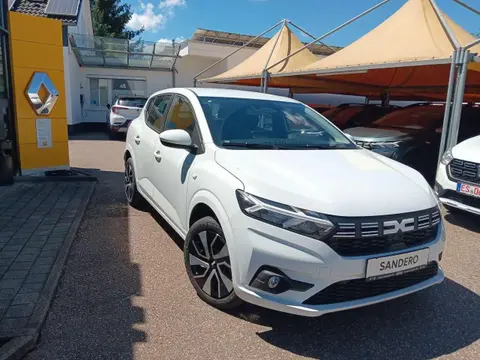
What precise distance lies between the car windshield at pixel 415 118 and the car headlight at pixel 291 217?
6.33 m

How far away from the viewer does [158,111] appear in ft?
15.3

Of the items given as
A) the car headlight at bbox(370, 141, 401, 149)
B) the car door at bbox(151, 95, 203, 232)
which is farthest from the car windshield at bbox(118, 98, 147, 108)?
the car door at bbox(151, 95, 203, 232)

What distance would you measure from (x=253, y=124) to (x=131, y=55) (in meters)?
14.7

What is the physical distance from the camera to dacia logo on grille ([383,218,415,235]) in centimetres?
245

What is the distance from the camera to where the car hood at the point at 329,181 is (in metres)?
2.45

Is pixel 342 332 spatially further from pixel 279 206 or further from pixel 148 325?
pixel 148 325

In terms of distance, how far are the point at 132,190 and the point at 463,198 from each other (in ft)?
14.3

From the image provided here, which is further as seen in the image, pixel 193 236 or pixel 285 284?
pixel 193 236

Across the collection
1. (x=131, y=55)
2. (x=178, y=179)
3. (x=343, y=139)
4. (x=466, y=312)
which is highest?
(x=131, y=55)

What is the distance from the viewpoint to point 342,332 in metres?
2.72

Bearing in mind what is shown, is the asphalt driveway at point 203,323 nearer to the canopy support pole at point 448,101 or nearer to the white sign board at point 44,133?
the canopy support pole at point 448,101

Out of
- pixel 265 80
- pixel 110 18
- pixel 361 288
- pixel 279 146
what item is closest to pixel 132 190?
pixel 279 146

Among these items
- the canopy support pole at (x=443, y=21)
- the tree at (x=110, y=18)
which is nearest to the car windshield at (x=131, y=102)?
the canopy support pole at (x=443, y=21)

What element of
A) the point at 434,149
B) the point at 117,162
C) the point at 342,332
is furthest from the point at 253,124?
the point at 117,162
